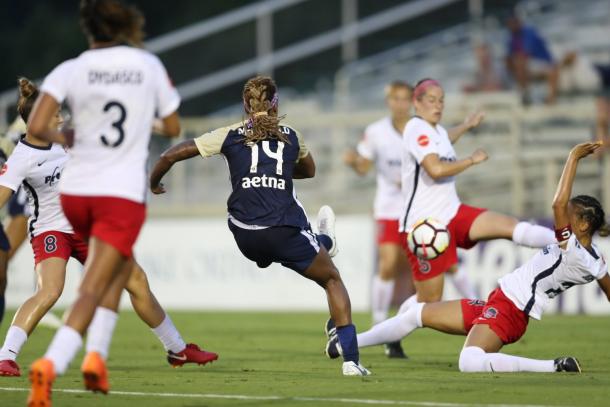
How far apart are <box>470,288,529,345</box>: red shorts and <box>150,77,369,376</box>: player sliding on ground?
105 centimetres

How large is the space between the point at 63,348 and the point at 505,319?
3824mm

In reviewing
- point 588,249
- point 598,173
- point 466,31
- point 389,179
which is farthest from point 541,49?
point 588,249

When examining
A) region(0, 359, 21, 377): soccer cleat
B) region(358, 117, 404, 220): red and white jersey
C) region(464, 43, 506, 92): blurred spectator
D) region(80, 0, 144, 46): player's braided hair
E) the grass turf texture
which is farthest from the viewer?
region(464, 43, 506, 92): blurred spectator

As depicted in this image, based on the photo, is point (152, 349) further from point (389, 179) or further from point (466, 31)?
point (466, 31)

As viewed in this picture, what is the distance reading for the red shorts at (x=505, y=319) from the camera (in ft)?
31.0

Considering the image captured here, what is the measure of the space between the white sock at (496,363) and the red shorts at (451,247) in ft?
4.82

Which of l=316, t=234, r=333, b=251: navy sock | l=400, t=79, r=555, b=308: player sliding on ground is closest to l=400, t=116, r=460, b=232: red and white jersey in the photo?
l=400, t=79, r=555, b=308: player sliding on ground

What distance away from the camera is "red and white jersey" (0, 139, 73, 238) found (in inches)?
372

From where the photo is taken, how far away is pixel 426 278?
10.8 metres

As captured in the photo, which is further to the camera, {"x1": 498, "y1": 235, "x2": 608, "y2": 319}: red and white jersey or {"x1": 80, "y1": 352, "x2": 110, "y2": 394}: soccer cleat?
{"x1": 498, "y1": 235, "x2": 608, "y2": 319}: red and white jersey

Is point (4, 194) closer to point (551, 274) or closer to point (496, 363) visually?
point (496, 363)

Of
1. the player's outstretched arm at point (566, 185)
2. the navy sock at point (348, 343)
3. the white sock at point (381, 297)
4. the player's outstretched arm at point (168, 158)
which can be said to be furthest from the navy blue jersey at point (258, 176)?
the white sock at point (381, 297)

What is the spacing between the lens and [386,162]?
15.0m

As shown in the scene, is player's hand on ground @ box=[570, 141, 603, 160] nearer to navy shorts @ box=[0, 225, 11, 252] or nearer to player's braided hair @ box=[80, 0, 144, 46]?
player's braided hair @ box=[80, 0, 144, 46]
